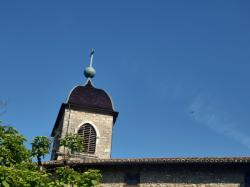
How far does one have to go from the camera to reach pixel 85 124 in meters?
26.9

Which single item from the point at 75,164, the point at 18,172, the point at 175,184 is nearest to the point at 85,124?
the point at 75,164

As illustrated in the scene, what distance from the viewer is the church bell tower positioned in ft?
86.5

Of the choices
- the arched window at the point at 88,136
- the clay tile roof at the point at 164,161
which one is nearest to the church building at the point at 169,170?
the clay tile roof at the point at 164,161

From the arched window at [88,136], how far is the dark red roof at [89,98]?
138 centimetres

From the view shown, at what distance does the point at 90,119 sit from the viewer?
27125 mm

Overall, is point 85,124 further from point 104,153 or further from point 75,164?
point 75,164

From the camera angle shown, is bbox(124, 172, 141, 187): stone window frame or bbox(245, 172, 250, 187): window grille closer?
bbox(245, 172, 250, 187): window grille

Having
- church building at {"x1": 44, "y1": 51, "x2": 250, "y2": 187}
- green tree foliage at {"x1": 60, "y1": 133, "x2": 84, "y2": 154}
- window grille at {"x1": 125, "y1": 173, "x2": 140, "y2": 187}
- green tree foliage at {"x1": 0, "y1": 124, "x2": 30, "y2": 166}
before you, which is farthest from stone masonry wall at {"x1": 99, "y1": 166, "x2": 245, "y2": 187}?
green tree foliage at {"x1": 0, "y1": 124, "x2": 30, "y2": 166}

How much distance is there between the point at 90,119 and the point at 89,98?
54.5 inches

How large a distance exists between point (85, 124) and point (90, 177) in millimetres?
14108

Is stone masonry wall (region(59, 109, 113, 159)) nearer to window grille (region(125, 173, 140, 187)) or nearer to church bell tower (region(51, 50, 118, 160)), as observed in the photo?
church bell tower (region(51, 50, 118, 160))

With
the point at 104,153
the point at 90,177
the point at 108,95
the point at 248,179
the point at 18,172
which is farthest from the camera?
the point at 108,95

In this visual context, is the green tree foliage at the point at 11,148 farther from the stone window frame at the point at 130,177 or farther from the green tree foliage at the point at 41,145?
the stone window frame at the point at 130,177

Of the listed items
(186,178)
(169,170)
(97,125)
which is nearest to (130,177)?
(169,170)
